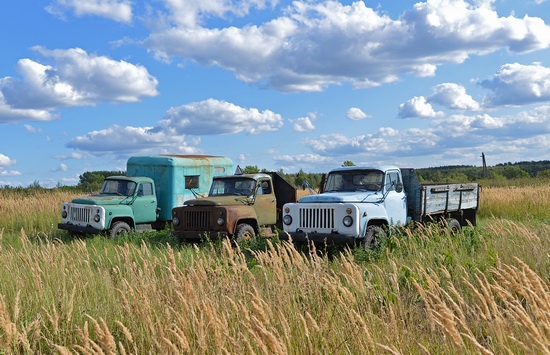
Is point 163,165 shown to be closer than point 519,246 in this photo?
No

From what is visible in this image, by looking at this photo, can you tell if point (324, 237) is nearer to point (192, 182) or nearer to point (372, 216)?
point (372, 216)

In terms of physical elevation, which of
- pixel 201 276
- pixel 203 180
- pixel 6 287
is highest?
pixel 203 180

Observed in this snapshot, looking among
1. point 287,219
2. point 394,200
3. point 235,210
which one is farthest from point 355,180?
point 235,210

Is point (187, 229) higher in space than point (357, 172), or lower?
lower

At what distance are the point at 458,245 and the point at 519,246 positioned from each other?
65.7 inches

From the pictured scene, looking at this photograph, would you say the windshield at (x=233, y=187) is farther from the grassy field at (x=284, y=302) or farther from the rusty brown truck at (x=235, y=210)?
the grassy field at (x=284, y=302)

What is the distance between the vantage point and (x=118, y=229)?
14156mm

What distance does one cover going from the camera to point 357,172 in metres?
11.6

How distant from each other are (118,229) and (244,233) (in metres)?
4.06

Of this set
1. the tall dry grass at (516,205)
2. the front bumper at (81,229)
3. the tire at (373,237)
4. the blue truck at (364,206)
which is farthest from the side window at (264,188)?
the tall dry grass at (516,205)

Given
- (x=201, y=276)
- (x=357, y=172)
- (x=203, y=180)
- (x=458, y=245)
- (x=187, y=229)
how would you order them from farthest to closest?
(x=203, y=180) → (x=187, y=229) → (x=357, y=172) → (x=458, y=245) → (x=201, y=276)

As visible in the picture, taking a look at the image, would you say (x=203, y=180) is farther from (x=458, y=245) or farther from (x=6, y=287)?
(x=6, y=287)

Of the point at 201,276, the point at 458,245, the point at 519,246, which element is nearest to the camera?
the point at 201,276

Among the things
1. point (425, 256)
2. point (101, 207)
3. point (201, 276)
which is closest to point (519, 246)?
point (425, 256)
